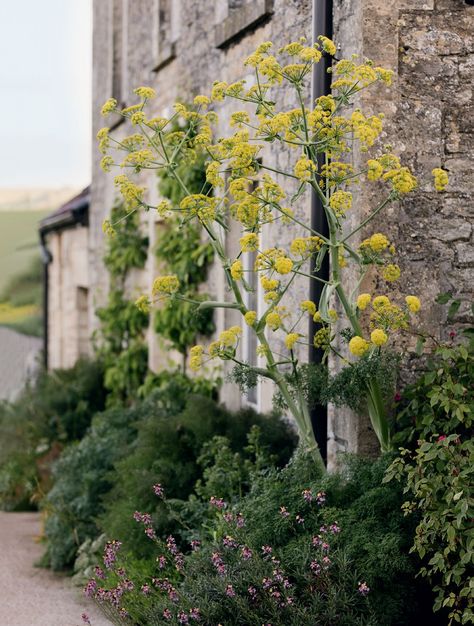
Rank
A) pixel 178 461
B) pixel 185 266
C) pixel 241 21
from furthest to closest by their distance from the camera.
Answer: pixel 185 266, pixel 241 21, pixel 178 461

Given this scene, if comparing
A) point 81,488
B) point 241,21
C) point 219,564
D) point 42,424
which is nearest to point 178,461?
point 81,488

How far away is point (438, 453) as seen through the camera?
5062mm

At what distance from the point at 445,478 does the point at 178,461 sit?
282 cm

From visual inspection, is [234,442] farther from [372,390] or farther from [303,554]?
[303,554]

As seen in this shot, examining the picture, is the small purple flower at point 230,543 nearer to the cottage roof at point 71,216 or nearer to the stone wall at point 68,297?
the stone wall at point 68,297

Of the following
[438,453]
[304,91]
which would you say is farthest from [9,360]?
[438,453]

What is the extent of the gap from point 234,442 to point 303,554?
250cm

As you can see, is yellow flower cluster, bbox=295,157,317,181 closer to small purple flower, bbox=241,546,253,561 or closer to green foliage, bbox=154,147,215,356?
small purple flower, bbox=241,546,253,561

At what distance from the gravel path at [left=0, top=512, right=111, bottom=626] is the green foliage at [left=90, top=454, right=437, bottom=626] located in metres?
1.20

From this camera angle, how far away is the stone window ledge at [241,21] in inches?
305

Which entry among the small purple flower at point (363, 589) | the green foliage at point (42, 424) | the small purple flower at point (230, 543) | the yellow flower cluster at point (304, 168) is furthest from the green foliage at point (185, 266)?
the small purple flower at point (363, 589)

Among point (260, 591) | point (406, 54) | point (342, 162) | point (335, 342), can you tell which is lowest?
point (260, 591)

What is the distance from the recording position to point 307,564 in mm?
5074

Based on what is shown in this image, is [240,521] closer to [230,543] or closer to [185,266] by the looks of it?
[230,543]
